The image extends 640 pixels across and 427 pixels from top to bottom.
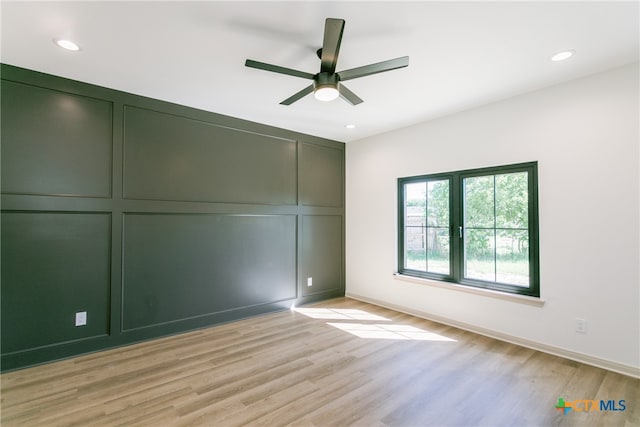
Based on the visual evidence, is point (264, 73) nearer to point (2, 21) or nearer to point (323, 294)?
point (2, 21)

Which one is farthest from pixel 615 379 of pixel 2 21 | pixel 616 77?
pixel 2 21

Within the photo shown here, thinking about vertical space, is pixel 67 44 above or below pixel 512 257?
above

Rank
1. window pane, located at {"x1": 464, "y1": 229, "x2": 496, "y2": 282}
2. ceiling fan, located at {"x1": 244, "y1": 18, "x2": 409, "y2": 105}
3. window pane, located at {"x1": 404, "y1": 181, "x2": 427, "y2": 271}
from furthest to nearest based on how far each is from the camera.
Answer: window pane, located at {"x1": 404, "y1": 181, "x2": 427, "y2": 271} < window pane, located at {"x1": 464, "y1": 229, "x2": 496, "y2": 282} < ceiling fan, located at {"x1": 244, "y1": 18, "x2": 409, "y2": 105}

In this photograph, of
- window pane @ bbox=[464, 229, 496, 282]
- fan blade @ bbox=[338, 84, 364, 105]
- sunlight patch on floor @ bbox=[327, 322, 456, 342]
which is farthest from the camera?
window pane @ bbox=[464, 229, 496, 282]

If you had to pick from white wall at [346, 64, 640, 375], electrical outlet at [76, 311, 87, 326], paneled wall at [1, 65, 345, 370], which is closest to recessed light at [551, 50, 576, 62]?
white wall at [346, 64, 640, 375]

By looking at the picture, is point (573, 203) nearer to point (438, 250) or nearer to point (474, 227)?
point (474, 227)

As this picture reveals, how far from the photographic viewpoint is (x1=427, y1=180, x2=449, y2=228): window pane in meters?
4.02

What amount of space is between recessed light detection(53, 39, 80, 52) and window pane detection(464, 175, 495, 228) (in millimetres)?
4126

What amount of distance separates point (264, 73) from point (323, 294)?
3.47 metres

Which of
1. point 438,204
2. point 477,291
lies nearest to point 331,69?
point 438,204

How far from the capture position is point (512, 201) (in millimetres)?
3375
